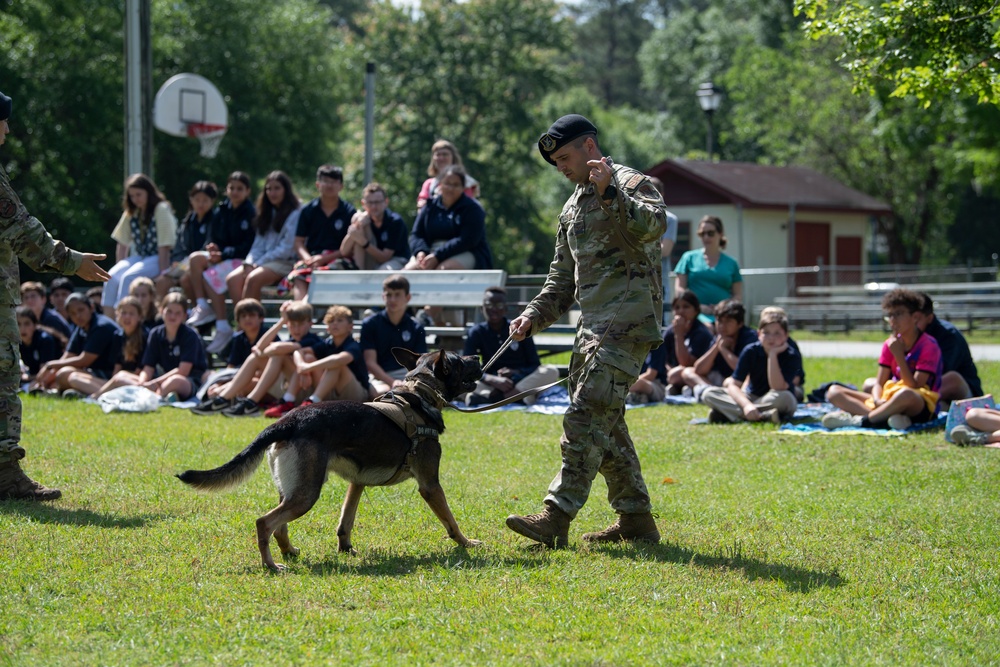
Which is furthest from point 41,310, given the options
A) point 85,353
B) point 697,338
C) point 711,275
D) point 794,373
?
point 794,373

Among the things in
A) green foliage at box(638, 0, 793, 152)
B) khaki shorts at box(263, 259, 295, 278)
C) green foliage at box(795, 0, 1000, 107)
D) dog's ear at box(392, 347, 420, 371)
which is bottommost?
dog's ear at box(392, 347, 420, 371)

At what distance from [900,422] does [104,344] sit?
28.8ft

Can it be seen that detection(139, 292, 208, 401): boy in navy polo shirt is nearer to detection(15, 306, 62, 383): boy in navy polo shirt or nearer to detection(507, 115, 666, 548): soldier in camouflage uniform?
detection(15, 306, 62, 383): boy in navy polo shirt

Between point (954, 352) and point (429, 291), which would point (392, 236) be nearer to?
point (429, 291)

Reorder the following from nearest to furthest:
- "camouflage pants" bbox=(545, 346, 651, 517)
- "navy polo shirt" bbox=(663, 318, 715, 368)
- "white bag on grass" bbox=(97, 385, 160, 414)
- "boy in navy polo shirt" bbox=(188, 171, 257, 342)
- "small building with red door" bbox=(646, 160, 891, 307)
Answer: "camouflage pants" bbox=(545, 346, 651, 517)
"white bag on grass" bbox=(97, 385, 160, 414)
"navy polo shirt" bbox=(663, 318, 715, 368)
"boy in navy polo shirt" bbox=(188, 171, 257, 342)
"small building with red door" bbox=(646, 160, 891, 307)

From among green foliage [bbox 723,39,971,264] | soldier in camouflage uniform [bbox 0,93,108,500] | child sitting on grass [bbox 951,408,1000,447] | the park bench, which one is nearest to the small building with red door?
green foliage [bbox 723,39,971,264]

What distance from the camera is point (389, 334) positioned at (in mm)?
11523

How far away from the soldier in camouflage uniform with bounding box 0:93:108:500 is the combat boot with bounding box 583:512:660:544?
11.2 feet

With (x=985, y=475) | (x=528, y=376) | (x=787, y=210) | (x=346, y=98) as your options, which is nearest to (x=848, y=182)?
(x=787, y=210)

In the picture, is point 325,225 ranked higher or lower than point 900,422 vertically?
higher

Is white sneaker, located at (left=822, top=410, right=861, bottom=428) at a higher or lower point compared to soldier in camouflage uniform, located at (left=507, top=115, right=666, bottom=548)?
lower

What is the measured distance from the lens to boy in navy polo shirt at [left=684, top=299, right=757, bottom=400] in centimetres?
1157

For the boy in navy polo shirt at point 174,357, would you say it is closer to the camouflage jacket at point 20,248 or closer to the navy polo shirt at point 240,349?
the navy polo shirt at point 240,349

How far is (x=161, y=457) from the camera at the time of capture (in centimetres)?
866
